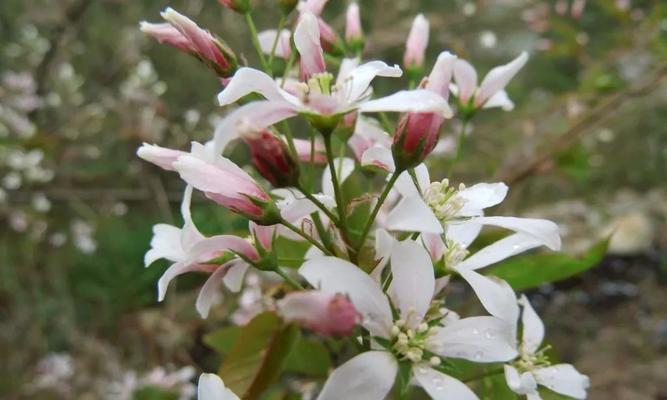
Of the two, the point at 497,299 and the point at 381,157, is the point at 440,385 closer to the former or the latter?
the point at 497,299

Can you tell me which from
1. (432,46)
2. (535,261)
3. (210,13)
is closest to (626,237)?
(432,46)

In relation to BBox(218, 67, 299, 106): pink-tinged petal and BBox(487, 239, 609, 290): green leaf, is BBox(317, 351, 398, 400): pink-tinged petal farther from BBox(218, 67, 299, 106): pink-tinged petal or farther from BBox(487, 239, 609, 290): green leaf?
BBox(487, 239, 609, 290): green leaf

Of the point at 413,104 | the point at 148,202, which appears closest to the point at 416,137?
the point at 413,104

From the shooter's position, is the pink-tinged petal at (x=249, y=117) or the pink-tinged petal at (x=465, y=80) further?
the pink-tinged petal at (x=465, y=80)

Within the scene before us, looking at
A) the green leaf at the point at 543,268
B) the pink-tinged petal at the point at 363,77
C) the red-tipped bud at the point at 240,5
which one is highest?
the pink-tinged petal at the point at 363,77

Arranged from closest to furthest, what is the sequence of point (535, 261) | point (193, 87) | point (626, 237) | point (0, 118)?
point (535, 261) → point (0, 118) → point (626, 237) → point (193, 87)

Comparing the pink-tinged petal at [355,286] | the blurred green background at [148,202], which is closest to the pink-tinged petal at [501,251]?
the pink-tinged petal at [355,286]

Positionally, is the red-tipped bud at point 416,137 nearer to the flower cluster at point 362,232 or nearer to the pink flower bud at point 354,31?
the flower cluster at point 362,232

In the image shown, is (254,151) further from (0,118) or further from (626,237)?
(626,237)

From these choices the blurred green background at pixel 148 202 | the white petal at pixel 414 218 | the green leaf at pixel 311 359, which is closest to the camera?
the white petal at pixel 414 218
